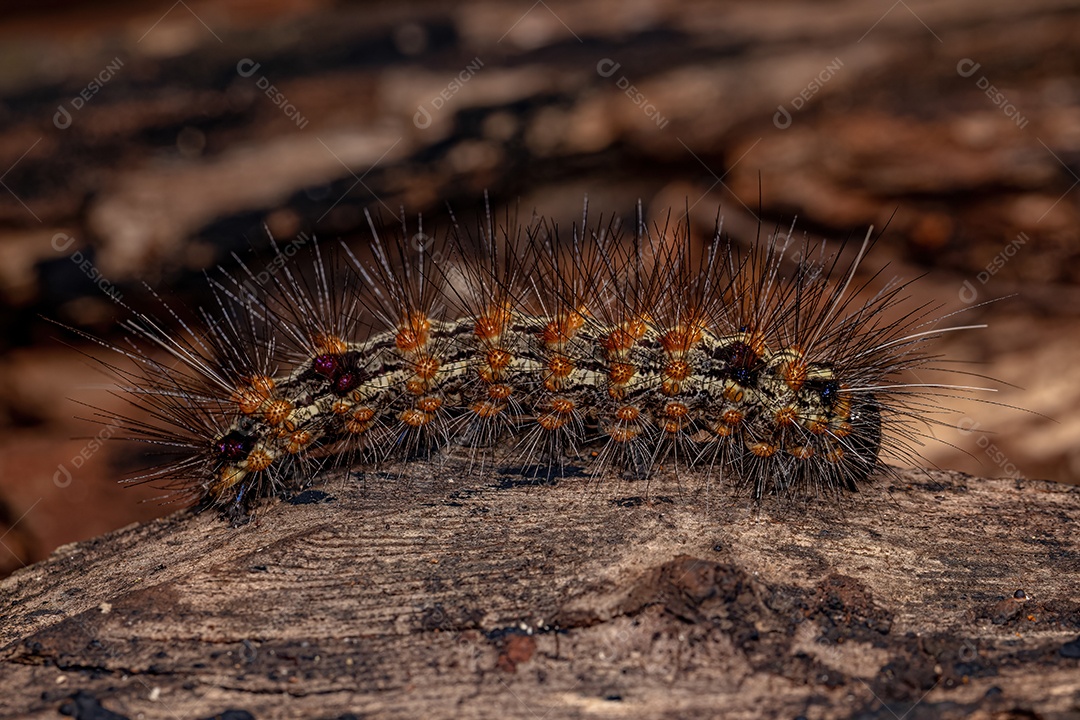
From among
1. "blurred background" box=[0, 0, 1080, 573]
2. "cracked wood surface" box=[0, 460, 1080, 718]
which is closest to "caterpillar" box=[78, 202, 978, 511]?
"cracked wood surface" box=[0, 460, 1080, 718]

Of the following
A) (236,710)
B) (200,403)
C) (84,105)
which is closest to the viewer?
(236,710)

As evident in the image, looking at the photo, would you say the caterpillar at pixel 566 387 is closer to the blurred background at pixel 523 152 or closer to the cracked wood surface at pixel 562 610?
the cracked wood surface at pixel 562 610

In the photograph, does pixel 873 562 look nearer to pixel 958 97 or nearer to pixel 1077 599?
pixel 1077 599

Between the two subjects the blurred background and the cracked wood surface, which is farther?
the blurred background

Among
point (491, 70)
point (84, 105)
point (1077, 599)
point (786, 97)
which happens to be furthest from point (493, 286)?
point (84, 105)

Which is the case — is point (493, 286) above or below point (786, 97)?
below

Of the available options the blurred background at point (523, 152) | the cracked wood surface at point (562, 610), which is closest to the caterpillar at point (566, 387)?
the cracked wood surface at point (562, 610)

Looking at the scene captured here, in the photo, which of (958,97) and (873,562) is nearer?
(873,562)

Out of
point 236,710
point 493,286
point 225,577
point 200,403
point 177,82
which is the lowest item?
→ point 236,710

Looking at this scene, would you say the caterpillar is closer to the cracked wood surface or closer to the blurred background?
the cracked wood surface
